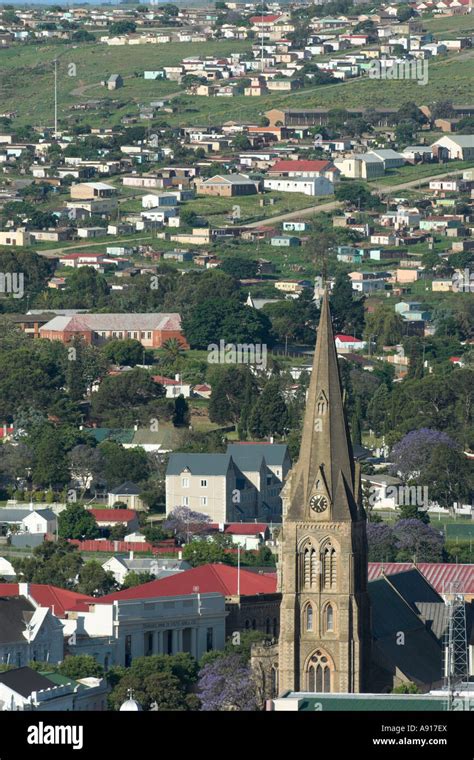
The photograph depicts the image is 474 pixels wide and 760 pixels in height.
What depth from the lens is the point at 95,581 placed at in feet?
331

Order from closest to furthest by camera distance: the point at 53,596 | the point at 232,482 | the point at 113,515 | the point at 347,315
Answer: the point at 53,596, the point at 113,515, the point at 232,482, the point at 347,315

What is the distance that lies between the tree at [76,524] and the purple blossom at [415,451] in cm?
1712

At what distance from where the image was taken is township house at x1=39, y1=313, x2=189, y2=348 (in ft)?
566

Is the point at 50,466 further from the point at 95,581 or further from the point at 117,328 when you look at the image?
the point at 117,328

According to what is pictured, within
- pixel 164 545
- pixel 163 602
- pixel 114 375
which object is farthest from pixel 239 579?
pixel 114 375

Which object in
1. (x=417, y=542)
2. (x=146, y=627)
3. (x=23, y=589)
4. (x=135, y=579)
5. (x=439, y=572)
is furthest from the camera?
(x=417, y=542)

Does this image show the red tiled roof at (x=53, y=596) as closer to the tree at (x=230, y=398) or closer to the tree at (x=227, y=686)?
the tree at (x=227, y=686)

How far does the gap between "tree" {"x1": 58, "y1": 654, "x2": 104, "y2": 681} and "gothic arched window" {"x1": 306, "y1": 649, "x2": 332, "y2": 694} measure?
720cm

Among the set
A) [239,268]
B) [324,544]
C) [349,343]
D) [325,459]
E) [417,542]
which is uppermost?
[325,459]

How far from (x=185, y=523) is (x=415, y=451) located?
15.6m

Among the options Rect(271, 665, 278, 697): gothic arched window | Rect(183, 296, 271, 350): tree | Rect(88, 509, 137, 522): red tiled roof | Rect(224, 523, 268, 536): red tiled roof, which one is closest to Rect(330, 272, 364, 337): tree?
Rect(183, 296, 271, 350): tree

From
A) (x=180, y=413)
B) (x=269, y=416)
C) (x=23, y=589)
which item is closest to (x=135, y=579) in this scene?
(x=23, y=589)

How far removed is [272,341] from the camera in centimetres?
17075

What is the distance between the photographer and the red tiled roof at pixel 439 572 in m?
98.6
